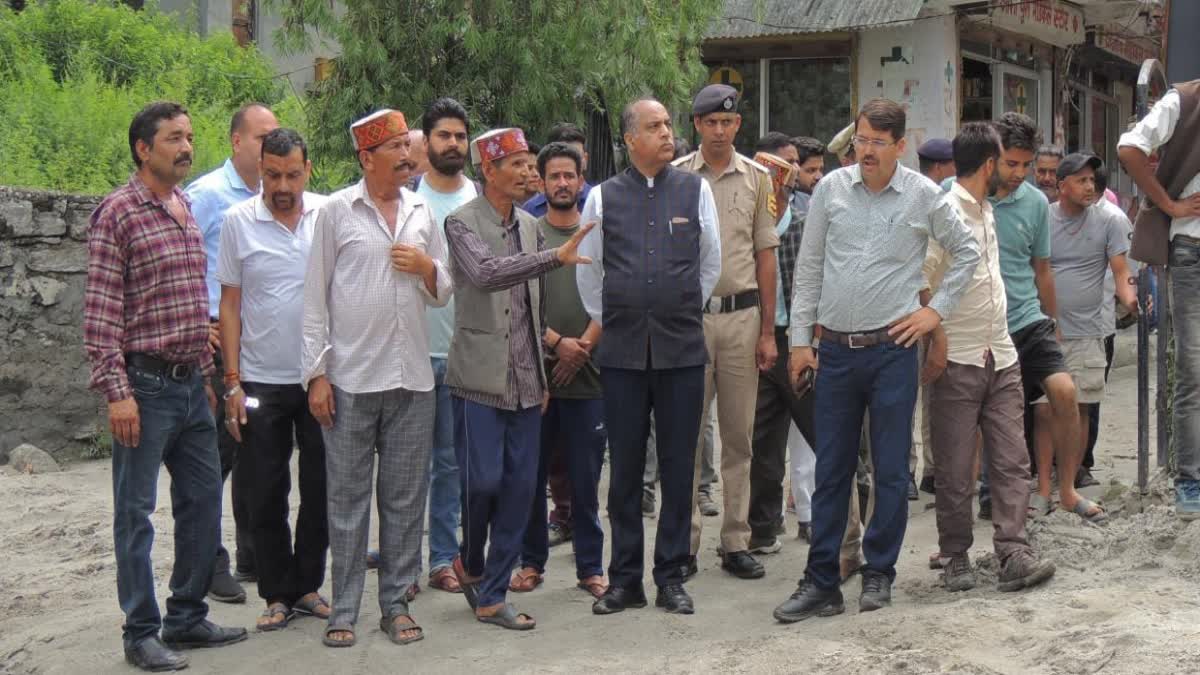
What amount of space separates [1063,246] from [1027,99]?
1003 centimetres

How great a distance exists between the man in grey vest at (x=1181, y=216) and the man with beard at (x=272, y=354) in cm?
387

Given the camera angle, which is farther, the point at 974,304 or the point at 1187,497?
the point at 1187,497

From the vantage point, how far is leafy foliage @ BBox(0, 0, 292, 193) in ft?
39.0

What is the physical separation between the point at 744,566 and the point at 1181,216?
270cm

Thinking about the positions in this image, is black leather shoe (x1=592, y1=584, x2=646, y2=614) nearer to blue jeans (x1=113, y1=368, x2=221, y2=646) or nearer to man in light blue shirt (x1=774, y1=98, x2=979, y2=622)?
man in light blue shirt (x1=774, y1=98, x2=979, y2=622)

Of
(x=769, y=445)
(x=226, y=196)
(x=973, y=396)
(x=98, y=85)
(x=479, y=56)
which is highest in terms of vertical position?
(x=98, y=85)

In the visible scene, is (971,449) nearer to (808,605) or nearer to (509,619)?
(808,605)

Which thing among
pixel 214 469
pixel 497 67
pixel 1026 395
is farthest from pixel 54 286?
pixel 1026 395

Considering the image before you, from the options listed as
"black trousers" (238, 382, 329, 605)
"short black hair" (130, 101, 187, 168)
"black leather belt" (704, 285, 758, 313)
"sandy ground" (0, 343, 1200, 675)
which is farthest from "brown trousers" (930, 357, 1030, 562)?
"short black hair" (130, 101, 187, 168)

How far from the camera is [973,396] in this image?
20.9 ft

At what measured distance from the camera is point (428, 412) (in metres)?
6.00

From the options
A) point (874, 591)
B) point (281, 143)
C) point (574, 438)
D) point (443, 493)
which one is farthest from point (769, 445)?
point (281, 143)

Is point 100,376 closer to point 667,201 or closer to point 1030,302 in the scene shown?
point 667,201

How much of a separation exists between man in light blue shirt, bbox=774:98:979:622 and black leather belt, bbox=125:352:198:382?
2.56m
